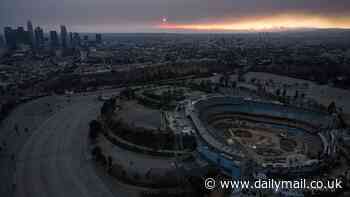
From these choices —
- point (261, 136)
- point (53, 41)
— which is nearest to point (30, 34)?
point (53, 41)

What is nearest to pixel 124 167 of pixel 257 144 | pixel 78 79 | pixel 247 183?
pixel 247 183

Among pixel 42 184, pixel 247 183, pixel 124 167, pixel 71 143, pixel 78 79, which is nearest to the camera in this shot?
pixel 247 183

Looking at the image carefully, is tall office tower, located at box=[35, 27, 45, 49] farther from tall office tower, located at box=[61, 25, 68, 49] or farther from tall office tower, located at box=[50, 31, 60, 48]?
tall office tower, located at box=[61, 25, 68, 49]

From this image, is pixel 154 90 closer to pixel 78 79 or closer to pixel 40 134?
pixel 40 134

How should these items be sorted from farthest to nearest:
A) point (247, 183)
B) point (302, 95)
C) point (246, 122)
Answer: point (302, 95)
point (246, 122)
point (247, 183)

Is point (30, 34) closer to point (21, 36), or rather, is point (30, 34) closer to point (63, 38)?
point (21, 36)

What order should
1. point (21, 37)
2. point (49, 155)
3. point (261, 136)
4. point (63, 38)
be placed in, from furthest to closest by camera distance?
point (63, 38) → point (21, 37) → point (261, 136) → point (49, 155)
